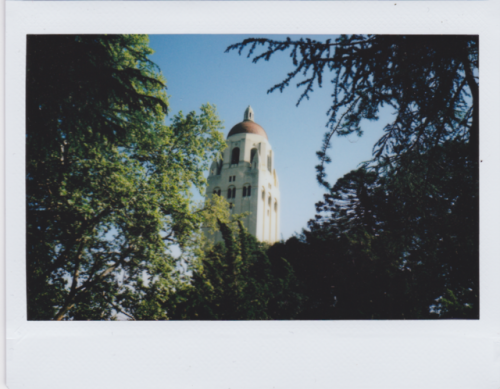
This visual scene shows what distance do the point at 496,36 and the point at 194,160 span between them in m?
2.77

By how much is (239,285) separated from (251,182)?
0.94 metres

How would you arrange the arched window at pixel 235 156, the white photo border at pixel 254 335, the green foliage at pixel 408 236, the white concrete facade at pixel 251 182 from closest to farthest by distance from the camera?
the white photo border at pixel 254 335 → the green foliage at pixel 408 236 → the white concrete facade at pixel 251 182 → the arched window at pixel 235 156

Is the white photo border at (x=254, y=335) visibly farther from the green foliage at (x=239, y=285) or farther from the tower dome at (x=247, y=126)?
the tower dome at (x=247, y=126)

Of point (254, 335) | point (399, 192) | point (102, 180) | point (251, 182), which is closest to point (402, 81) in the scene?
point (399, 192)

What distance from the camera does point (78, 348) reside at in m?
1.93

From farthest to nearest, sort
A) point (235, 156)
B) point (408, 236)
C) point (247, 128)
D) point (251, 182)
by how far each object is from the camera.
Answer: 1. point (235, 156)
2. point (251, 182)
3. point (247, 128)
4. point (408, 236)

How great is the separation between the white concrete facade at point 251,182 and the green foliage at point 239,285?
143 millimetres

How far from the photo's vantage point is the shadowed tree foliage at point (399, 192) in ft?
6.56

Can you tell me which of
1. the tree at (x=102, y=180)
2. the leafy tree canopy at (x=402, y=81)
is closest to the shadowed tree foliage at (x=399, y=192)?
the leafy tree canopy at (x=402, y=81)

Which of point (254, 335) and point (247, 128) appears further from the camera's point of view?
point (247, 128)

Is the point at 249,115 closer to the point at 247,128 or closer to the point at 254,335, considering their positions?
the point at 247,128

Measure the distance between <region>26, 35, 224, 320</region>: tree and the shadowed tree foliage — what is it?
3.15 feet

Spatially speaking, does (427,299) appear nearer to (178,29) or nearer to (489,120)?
(489,120)

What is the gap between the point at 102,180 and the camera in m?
2.82
